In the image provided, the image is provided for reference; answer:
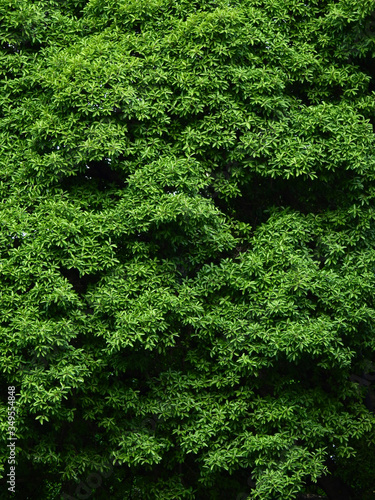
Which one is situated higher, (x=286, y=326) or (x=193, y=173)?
(x=193, y=173)

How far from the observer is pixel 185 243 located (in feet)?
30.7

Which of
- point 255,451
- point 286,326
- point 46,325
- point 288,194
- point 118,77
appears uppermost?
point 118,77

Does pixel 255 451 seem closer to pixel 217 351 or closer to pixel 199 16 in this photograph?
pixel 217 351

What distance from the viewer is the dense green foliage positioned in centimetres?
894

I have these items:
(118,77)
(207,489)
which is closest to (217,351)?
(207,489)

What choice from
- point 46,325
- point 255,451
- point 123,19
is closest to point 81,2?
point 123,19

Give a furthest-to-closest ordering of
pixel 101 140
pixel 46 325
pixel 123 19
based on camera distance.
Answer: pixel 123 19
pixel 101 140
pixel 46 325

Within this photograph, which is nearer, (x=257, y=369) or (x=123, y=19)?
(x=257, y=369)

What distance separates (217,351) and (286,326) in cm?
90

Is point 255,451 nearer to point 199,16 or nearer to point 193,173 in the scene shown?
point 193,173

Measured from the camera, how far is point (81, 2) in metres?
10.5

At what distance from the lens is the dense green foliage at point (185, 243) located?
8938 millimetres

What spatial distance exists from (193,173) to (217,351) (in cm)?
211

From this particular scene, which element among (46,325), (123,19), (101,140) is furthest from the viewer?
(123,19)
